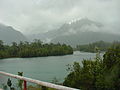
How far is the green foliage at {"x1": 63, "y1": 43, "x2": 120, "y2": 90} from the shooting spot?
A: 12.8 meters

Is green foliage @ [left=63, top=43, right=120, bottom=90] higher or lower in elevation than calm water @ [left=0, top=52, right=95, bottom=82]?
higher

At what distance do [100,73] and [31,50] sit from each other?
60303 millimetres

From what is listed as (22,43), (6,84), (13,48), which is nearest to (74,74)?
(6,84)

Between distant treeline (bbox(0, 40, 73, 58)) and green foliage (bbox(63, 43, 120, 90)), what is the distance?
179 feet

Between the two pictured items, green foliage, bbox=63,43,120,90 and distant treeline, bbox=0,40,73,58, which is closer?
green foliage, bbox=63,43,120,90

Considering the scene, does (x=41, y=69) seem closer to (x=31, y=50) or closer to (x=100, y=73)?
(x=100, y=73)

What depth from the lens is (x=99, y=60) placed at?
56.7ft

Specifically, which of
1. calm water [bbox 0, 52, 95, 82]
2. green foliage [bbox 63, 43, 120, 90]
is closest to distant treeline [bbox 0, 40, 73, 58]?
calm water [bbox 0, 52, 95, 82]

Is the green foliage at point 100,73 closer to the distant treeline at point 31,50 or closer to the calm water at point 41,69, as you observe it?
the calm water at point 41,69

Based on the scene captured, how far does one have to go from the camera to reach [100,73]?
1650 centimetres

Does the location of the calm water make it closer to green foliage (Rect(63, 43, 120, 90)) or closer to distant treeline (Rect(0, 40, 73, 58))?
green foliage (Rect(63, 43, 120, 90))

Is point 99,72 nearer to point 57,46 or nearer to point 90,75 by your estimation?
point 90,75

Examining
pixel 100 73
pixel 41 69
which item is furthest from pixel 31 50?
pixel 100 73

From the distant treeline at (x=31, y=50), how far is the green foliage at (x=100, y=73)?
54463 millimetres
